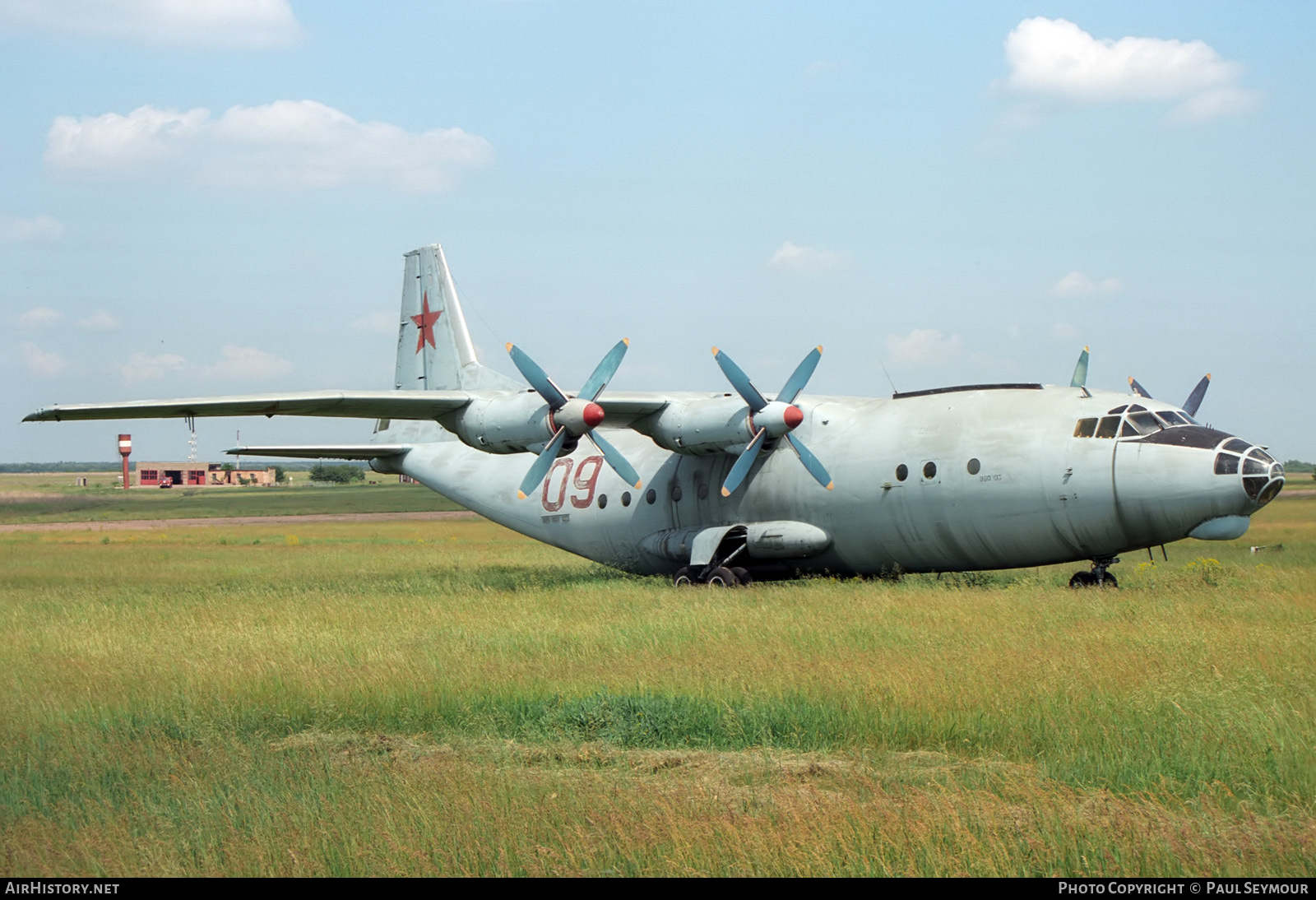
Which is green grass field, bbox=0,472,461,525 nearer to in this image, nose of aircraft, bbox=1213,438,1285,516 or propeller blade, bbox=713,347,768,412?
propeller blade, bbox=713,347,768,412

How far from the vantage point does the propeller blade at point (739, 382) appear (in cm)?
2208

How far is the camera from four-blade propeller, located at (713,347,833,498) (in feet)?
72.2

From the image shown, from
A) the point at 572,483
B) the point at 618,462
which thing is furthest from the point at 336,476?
the point at 618,462

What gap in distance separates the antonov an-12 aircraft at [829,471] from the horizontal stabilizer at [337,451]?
59 cm

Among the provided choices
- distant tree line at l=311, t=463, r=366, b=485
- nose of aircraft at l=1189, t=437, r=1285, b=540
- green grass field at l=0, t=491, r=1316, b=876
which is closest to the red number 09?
green grass field at l=0, t=491, r=1316, b=876

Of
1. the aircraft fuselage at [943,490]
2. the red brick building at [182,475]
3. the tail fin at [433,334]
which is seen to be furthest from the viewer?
the red brick building at [182,475]

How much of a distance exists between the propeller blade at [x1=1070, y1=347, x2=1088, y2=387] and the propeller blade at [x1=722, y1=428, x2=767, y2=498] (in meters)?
5.83

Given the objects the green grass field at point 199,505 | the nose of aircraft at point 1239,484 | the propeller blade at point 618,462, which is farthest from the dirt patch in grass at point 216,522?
the nose of aircraft at point 1239,484

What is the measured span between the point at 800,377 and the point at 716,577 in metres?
4.07

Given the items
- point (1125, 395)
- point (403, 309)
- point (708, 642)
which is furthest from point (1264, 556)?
point (403, 309)

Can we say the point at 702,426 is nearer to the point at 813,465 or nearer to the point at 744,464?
the point at 744,464

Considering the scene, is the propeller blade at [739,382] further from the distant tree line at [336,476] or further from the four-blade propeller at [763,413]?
the distant tree line at [336,476]

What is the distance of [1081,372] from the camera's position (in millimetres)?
22547
